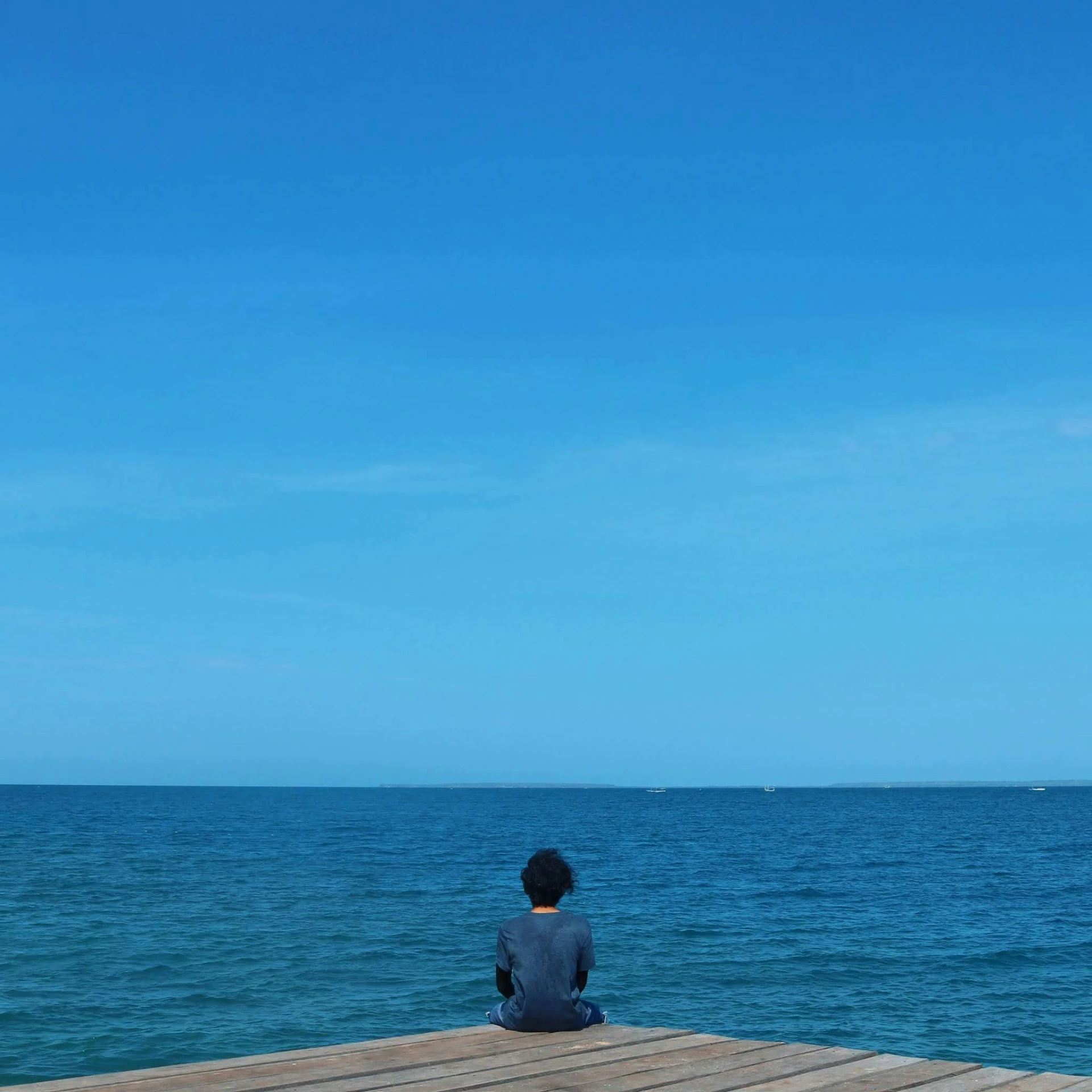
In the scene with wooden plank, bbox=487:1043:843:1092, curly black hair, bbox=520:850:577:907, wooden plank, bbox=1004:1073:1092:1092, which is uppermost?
curly black hair, bbox=520:850:577:907

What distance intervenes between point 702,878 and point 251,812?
10679 cm

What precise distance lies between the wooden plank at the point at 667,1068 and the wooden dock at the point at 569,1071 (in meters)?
0.01

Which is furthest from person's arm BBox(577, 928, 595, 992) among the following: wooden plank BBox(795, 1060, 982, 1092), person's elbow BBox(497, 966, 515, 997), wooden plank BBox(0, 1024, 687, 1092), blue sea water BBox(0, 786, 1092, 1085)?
blue sea water BBox(0, 786, 1092, 1085)

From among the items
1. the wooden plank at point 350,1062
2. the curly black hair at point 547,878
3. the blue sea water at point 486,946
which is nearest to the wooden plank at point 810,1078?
the wooden plank at point 350,1062

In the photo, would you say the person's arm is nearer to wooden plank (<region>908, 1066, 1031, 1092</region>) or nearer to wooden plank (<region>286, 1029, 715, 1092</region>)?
wooden plank (<region>286, 1029, 715, 1092</region>)

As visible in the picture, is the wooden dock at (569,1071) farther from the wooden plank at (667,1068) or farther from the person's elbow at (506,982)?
the person's elbow at (506,982)

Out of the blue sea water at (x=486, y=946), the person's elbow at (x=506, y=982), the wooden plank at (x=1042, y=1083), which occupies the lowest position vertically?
the blue sea water at (x=486, y=946)

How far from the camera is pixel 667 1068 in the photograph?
25.6 feet

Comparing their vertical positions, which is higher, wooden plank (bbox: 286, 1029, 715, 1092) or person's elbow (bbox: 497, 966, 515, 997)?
person's elbow (bbox: 497, 966, 515, 997)

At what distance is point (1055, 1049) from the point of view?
2058 centimetres

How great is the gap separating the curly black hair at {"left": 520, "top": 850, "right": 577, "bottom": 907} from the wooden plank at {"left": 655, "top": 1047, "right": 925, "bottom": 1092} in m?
1.85

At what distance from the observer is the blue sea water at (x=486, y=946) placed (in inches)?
829

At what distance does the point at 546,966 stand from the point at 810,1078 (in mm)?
2056

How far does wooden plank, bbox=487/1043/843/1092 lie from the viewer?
7.30 metres
